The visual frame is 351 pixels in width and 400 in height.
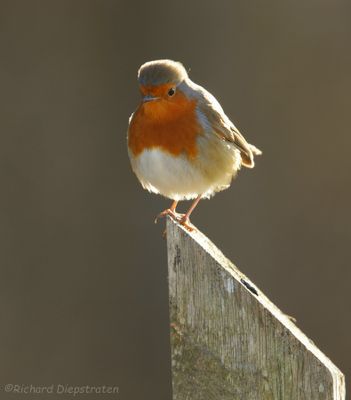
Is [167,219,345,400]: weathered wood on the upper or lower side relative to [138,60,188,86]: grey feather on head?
lower

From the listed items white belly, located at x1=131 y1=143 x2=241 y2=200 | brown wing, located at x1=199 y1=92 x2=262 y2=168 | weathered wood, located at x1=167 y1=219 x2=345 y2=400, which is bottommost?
weathered wood, located at x1=167 y1=219 x2=345 y2=400

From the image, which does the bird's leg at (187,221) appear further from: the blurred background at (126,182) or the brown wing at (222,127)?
the blurred background at (126,182)

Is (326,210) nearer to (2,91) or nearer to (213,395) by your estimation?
(2,91)

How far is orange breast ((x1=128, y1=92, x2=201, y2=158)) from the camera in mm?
3475

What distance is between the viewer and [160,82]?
132 inches

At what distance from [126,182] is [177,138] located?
1111 millimetres

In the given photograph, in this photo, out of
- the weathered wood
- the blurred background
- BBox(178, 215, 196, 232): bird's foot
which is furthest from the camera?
the blurred background

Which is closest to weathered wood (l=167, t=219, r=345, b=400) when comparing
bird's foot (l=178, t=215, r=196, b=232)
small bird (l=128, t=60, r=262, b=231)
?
bird's foot (l=178, t=215, r=196, b=232)

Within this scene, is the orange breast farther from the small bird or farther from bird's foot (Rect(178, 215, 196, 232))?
bird's foot (Rect(178, 215, 196, 232))

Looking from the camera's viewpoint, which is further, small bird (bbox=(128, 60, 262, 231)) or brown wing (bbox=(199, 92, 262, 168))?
brown wing (bbox=(199, 92, 262, 168))

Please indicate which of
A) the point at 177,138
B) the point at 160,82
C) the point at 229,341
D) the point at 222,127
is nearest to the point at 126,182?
the point at 222,127

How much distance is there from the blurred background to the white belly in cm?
86

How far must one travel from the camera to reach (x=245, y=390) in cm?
213

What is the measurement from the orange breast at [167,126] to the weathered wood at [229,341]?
119 cm
